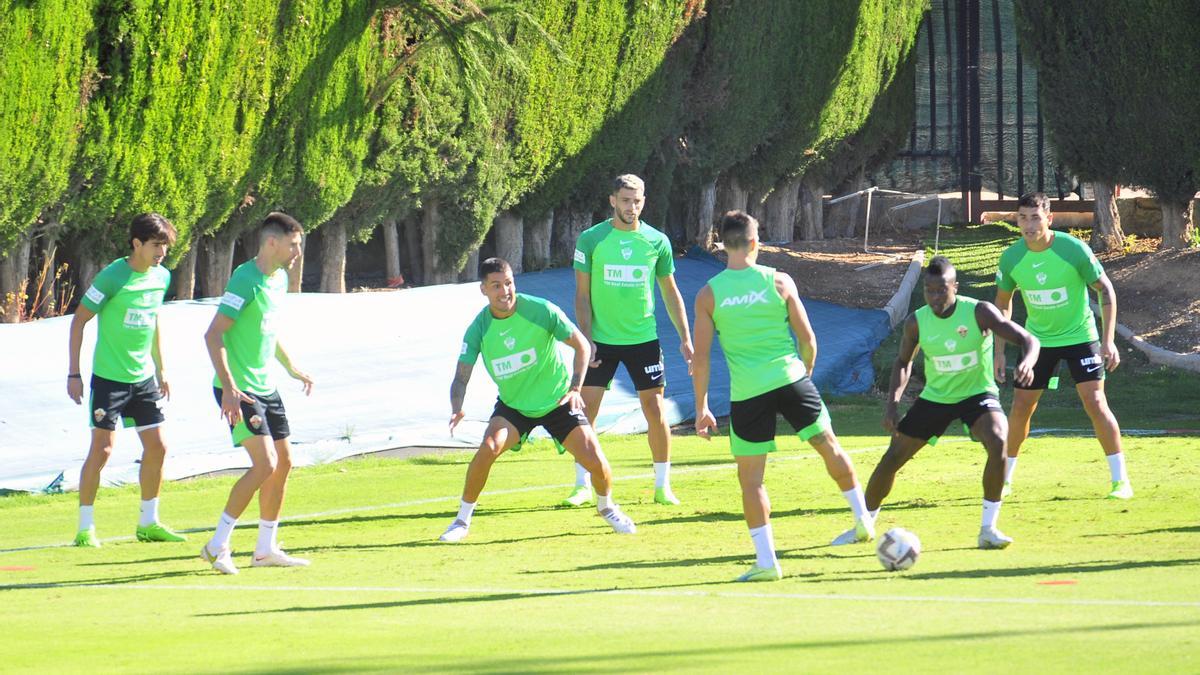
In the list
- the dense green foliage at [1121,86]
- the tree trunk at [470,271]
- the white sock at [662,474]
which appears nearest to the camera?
the white sock at [662,474]

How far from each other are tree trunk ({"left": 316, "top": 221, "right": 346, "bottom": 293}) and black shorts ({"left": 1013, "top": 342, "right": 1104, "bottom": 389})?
11.8 meters

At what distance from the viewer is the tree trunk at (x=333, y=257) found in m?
21.4

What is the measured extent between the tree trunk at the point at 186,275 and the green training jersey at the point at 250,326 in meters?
10.2

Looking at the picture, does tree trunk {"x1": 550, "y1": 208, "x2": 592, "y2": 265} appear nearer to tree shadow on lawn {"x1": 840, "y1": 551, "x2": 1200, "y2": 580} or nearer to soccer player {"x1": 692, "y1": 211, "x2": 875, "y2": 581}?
soccer player {"x1": 692, "y1": 211, "x2": 875, "y2": 581}

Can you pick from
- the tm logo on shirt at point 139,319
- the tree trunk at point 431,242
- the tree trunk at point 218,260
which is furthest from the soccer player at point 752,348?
the tree trunk at point 431,242

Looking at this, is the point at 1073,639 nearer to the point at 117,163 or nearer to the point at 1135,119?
the point at 117,163

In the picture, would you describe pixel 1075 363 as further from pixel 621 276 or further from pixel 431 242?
pixel 431 242

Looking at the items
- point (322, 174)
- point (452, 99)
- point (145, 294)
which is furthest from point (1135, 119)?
point (145, 294)

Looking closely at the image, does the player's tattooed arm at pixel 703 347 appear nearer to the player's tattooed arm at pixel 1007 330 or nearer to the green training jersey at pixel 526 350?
the green training jersey at pixel 526 350

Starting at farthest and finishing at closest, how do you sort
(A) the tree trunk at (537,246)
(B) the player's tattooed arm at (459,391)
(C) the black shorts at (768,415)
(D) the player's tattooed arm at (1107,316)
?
(A) the tree trunk at (537,246)
(D) the player's tattooed arm at (1107,316)
(B) the player's tattooed arm at (459,391)
(C) the black shorts at (768,415)

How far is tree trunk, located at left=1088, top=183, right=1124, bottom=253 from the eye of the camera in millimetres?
28969

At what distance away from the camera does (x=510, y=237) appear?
24.8 meters

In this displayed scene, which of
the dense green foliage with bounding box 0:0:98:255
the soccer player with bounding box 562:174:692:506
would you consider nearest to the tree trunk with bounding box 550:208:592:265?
the dense green foliage with bounding box 0:0:98:255

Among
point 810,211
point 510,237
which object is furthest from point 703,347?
point 810,211
